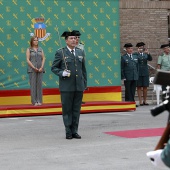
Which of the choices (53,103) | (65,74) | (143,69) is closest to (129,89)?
(143,69)

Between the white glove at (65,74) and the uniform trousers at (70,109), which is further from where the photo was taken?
the uniform trousers at (70,109)

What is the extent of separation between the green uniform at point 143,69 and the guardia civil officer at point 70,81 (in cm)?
766

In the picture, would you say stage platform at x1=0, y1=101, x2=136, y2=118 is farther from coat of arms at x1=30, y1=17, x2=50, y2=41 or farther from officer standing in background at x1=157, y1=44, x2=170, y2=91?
officer standing in background at x1=157, y1=44, x2=170, y2=91

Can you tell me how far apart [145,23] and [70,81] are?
1100 cm

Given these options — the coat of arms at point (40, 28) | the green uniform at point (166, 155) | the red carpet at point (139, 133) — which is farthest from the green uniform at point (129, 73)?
the green uniform at point (166, 155)

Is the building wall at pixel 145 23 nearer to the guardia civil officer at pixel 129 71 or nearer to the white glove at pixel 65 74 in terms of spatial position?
the guardia civil officer at pixel 129 71

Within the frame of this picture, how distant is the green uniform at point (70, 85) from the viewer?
378 inches

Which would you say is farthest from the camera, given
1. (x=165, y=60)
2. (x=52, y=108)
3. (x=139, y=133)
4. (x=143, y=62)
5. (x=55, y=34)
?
(x=143, y=62)

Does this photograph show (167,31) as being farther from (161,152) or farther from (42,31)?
(161,152)

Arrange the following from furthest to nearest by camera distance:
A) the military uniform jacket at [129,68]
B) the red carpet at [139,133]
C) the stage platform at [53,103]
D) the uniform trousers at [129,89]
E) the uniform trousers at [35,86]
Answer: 1. the uniform trousers at [129,89]
2. the military uniform jacket at [129,68]
3. the uniform trousers at [35,86]
4. the stage platform at [53,103]
5. the red carpet at [139,133]

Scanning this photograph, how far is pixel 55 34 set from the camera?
15.0m

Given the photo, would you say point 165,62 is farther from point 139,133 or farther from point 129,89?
point 139,133

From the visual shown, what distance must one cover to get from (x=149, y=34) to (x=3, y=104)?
7.39 m

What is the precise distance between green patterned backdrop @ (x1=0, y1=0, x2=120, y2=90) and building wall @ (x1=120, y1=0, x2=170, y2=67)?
429 cm
